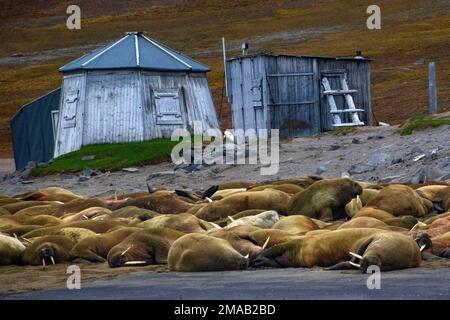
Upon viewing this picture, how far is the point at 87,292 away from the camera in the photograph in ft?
42.9

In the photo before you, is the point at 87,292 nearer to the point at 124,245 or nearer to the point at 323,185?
the point at 124,245

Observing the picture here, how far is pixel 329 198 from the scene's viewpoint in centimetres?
1752

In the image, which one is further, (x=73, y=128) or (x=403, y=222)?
(x=73, y=128)

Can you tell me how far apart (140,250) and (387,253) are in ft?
10.7

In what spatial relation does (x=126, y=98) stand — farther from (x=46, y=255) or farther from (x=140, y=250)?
(x=140, y=250)

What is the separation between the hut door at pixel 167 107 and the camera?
37344mm

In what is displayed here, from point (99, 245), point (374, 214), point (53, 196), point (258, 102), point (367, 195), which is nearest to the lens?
point (99, 245)

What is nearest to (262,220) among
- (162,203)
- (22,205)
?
(162,203)

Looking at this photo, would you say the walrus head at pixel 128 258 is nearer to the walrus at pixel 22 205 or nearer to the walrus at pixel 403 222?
the walrus at pixel 403 222

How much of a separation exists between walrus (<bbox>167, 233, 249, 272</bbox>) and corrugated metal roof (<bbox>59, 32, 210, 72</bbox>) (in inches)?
896

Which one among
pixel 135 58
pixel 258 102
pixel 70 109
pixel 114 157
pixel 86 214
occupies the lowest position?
pixel 114 157

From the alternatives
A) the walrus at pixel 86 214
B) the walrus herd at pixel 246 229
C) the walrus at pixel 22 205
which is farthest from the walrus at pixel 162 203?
the walrus at pixel 22 205

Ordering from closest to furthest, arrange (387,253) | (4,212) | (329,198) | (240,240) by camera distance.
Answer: (387,253) < (240,240) < (329,198) < (4,212)
